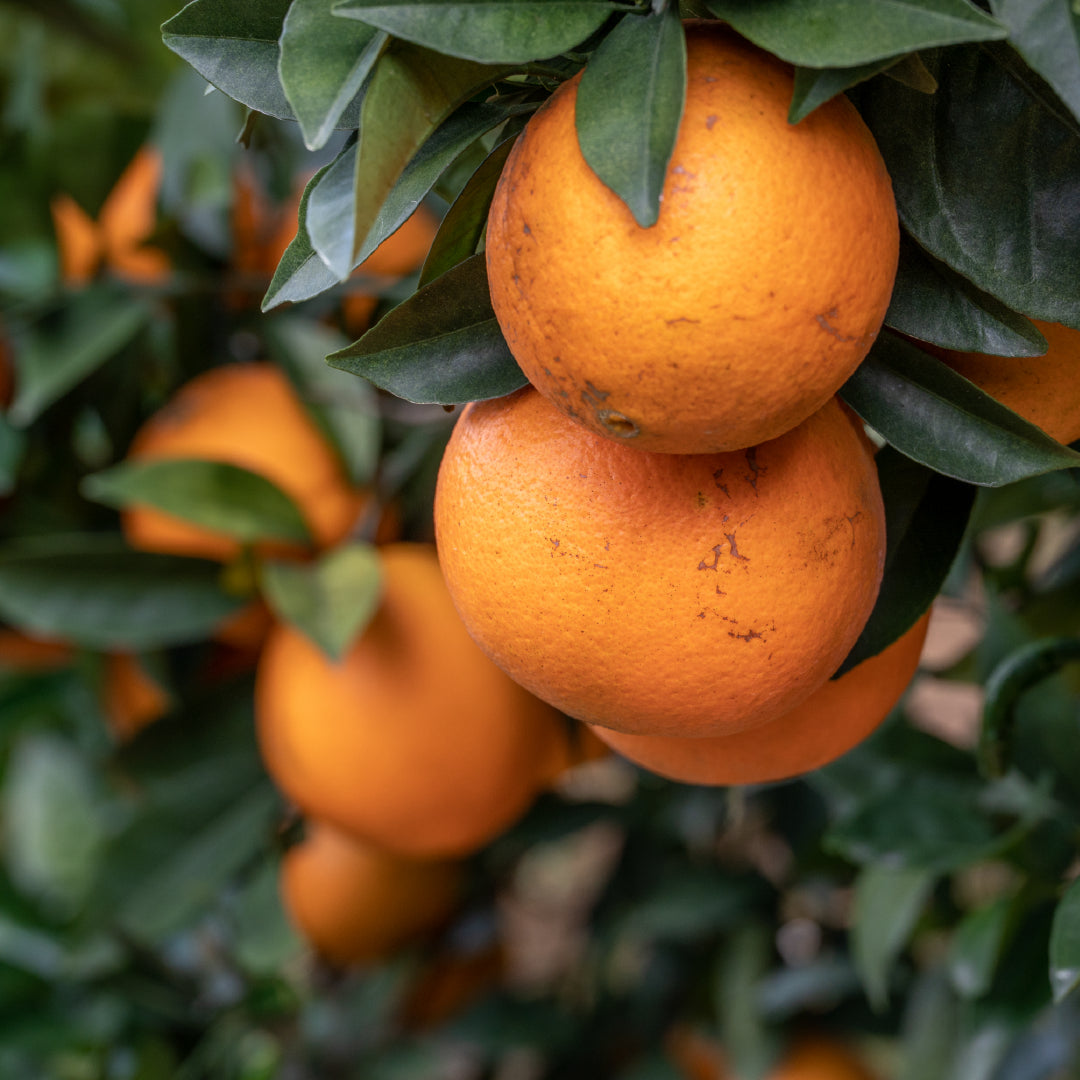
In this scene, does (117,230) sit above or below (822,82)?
below

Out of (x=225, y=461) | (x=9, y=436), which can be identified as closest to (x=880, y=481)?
(x=225, y=461)

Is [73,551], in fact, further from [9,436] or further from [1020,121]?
[1020,121]

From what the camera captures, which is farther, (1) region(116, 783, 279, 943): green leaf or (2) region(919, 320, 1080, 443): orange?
(1) region(116, 783, 279, 943): green leaf

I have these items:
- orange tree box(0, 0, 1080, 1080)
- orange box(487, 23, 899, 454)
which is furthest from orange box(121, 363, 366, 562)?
orange box(487, 23, 899, 454)

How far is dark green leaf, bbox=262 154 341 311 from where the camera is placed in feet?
1.19

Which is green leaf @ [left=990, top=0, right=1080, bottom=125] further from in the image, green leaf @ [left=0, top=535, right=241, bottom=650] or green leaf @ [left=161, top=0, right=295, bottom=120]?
green leaf @ [left=0, top=535, right=241, bottom=650]

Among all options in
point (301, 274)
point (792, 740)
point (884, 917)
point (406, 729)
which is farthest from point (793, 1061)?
point (301, 274)

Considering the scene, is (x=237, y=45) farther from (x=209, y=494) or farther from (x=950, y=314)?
(x=209, y=494)

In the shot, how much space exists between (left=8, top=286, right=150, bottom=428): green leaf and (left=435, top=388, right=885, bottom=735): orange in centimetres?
57

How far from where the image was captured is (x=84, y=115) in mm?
923

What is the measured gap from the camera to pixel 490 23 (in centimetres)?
32

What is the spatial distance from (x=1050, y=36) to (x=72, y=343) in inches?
30.1

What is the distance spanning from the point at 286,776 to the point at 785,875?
1.67ft

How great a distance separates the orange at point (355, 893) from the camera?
38.3 inches
